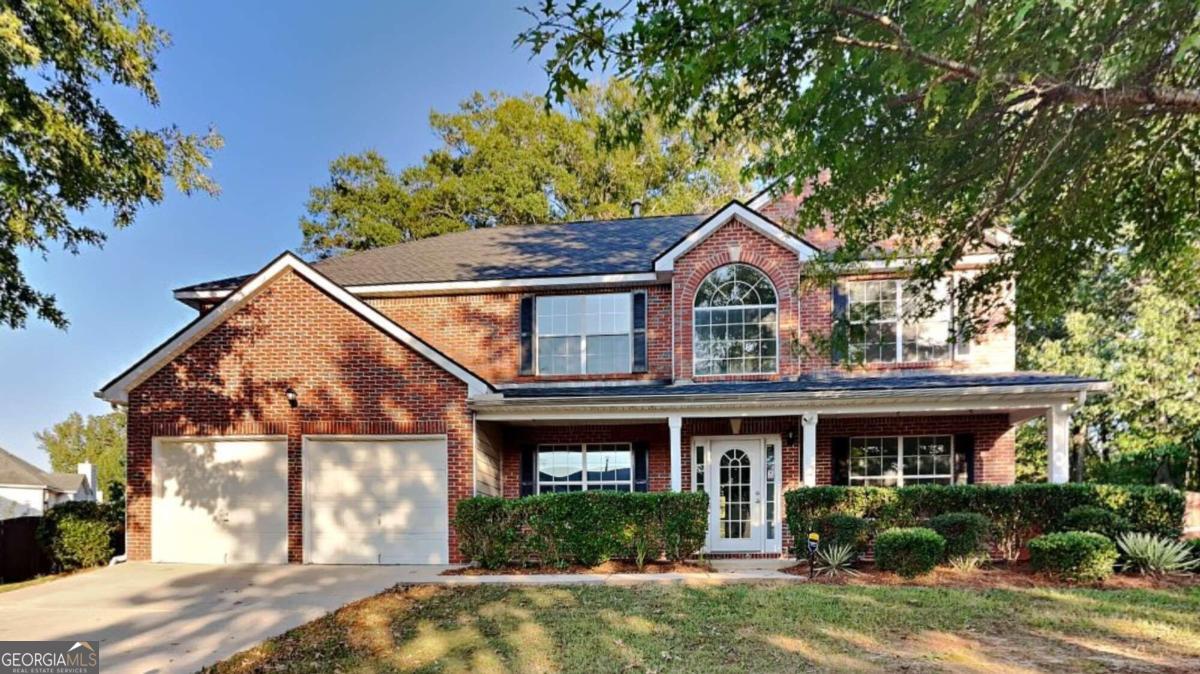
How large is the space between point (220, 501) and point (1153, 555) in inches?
552

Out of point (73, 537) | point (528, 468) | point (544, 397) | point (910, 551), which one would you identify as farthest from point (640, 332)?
point (73, 537)

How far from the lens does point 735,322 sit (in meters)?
12.7

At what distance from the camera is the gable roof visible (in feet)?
36.5

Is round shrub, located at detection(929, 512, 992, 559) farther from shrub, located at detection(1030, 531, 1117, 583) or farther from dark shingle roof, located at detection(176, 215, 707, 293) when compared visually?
dark shingle roof, located at detection(176, 215, 707, 293)

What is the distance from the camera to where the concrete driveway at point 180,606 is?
6523mm

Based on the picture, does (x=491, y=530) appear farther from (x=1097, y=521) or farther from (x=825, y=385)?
(x=1097, y=521)

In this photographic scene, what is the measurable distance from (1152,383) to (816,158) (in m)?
17.5

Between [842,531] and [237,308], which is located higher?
[237,308]

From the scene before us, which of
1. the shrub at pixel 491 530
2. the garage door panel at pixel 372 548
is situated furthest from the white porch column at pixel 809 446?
the garage door panel at pixel 372 548

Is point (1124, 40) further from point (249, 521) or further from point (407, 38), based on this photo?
point (407, 38)

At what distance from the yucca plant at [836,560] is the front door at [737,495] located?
232 cm

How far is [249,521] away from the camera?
37.1ft

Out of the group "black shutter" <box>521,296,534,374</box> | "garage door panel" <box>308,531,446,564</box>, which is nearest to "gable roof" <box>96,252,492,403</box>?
"black shutter" <box>521,296,534,374</box>

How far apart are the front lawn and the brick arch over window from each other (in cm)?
473
